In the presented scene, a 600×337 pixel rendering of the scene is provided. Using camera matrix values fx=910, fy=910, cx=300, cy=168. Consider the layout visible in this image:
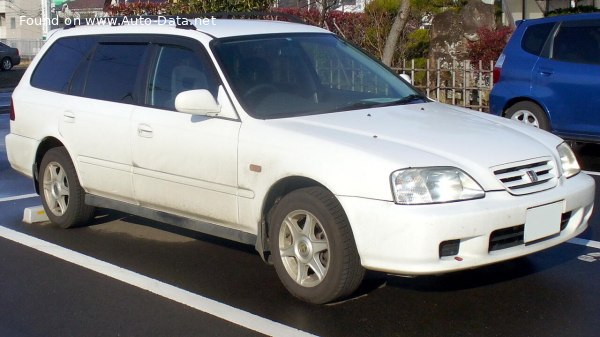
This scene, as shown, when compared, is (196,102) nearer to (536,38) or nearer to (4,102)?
(536,38)

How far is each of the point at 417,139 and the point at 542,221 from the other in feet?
2.76

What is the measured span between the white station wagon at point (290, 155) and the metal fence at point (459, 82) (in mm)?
7638

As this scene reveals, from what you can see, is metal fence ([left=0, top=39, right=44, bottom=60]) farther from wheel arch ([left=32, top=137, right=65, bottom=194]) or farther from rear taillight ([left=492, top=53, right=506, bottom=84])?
wheel arch ([left=32, top=137, right=65, bottom=194])

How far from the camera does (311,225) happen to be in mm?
5262

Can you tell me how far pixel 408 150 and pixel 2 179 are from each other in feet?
21.1

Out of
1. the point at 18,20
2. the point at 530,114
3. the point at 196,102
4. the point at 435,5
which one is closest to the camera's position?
the point at 196,102

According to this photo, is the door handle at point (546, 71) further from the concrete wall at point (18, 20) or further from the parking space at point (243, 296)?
the concrete wall at point (18, 20)

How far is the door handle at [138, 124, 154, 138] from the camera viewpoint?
6.28 meters

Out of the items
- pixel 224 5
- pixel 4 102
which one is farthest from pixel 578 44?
pixel 4 102

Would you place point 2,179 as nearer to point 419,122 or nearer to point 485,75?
point 419,122

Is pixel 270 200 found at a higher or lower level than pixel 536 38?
lower

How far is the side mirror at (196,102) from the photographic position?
18.6 feet

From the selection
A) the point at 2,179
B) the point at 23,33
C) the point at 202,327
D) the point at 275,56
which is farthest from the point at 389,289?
the point at 23,33

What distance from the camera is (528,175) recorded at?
203 inches
